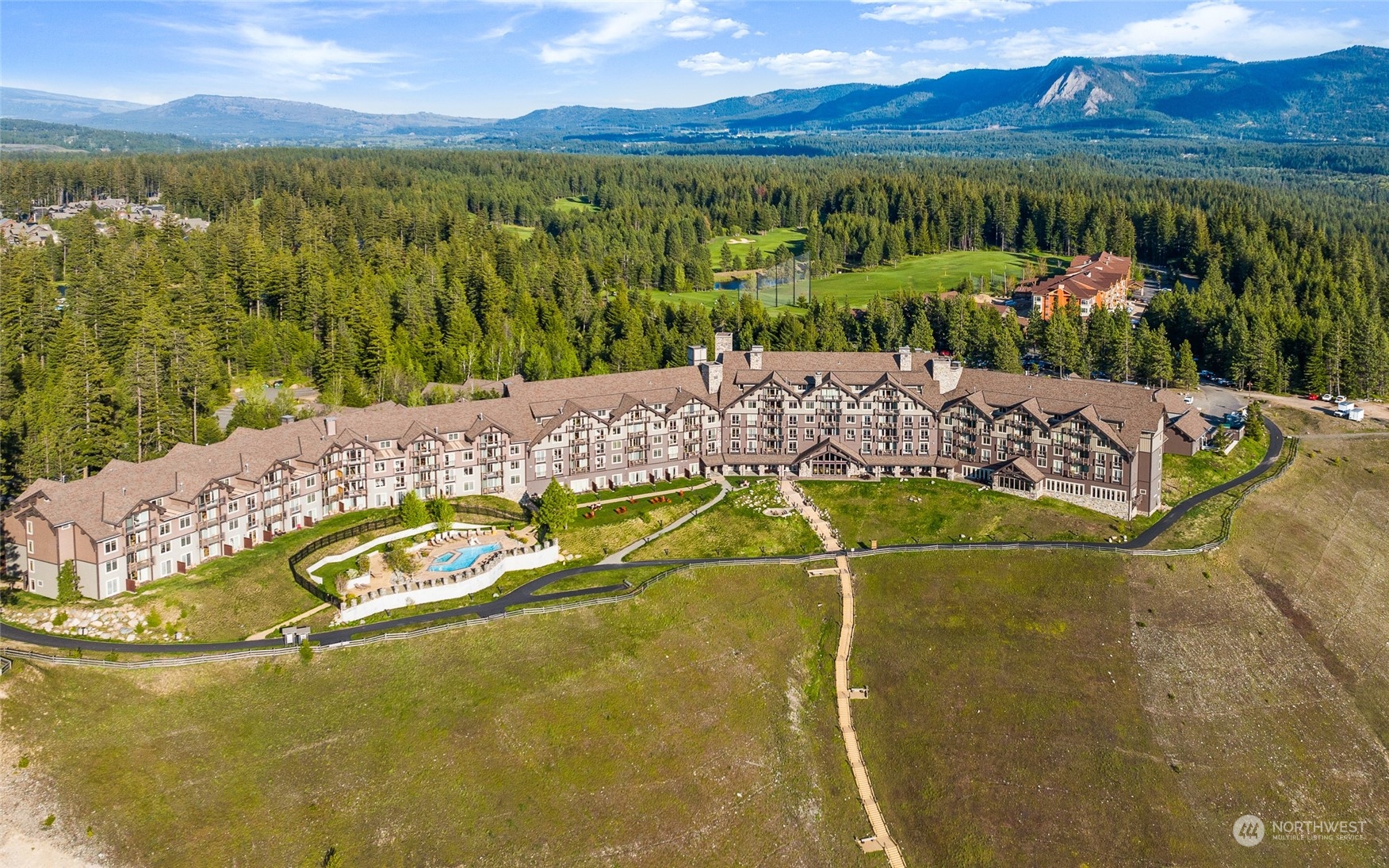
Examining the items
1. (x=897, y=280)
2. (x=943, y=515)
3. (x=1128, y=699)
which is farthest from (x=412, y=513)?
(x=897, y=280)

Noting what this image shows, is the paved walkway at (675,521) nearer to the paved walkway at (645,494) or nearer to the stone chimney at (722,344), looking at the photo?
the paved walkway at (645,494)

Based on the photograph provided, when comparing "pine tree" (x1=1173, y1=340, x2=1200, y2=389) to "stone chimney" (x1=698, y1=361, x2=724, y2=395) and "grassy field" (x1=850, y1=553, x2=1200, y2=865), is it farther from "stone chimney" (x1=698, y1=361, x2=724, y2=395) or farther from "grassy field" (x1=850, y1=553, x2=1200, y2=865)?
"stone chimney" (x1=698, y1=361, x2=724, y2=395)

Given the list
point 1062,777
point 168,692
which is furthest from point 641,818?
point 168,692

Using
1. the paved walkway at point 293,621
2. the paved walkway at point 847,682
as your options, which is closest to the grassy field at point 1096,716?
the paved walkway at point 847,682

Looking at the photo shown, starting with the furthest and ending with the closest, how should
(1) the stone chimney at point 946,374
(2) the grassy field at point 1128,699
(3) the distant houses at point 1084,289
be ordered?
(3) the distant houses at point 1084,289 < (1) the stone chimney at point 946,374 < (2) the grassy field at point 1128,699

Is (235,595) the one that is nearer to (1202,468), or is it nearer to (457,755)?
(457,755)

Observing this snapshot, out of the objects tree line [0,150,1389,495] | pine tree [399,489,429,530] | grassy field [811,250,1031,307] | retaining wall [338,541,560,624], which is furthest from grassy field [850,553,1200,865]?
grassy field [811,250,1031,307]
